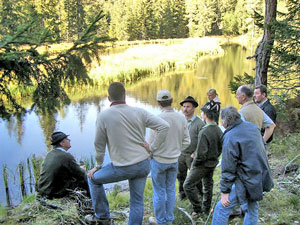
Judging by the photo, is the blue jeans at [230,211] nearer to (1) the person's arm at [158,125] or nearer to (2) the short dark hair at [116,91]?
(1) the person's arm at [158,125]

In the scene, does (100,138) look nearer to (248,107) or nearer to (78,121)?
(248,107)

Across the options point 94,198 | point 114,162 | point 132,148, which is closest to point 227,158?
point 132,148

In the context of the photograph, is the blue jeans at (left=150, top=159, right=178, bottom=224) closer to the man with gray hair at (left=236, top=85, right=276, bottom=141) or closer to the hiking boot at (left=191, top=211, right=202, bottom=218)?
the hiking boot at (left=191, top=211, right=202, bottom=218)

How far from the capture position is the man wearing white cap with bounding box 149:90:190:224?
3.27 metres

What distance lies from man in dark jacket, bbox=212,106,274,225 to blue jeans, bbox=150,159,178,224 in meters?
0.76

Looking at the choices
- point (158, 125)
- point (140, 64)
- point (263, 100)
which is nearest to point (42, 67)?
point (158, 125)

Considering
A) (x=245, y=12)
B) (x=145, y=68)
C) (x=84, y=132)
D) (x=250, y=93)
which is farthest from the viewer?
(x=245, y=12)

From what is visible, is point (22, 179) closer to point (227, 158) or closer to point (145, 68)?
point (227, 158)

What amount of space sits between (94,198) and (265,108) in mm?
2894

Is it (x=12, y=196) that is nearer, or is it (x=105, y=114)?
(x=105, y=114)

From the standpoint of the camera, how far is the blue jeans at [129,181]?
110 inches

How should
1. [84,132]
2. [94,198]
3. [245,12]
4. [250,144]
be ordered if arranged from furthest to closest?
[245,12], [84,132], [94,198], [250,144]

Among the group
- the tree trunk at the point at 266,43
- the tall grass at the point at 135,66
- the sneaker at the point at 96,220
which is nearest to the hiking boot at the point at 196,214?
the sneaker at the point at 96,220

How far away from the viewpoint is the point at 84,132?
38.0ft
